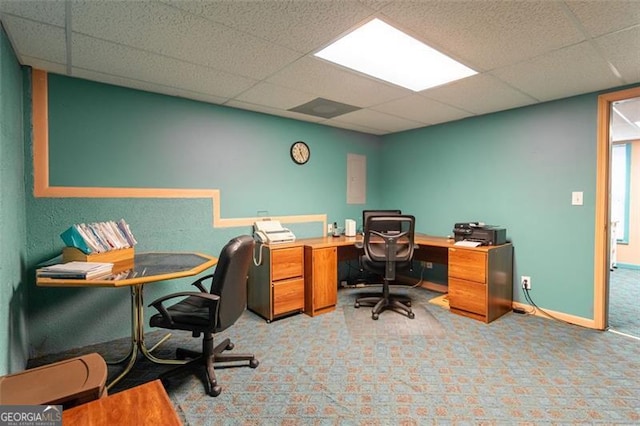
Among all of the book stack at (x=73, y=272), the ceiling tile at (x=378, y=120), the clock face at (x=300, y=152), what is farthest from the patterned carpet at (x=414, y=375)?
the ceiling tile at (x=378, y=120)

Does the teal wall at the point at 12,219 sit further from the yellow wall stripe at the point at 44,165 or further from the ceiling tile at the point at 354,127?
the ceiling tile at the point at 354,127

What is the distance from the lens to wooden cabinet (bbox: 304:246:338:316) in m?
3.23

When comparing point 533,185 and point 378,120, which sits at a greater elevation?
point 378,120

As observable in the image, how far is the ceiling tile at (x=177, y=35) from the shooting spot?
167cm

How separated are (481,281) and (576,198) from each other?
1229 mm

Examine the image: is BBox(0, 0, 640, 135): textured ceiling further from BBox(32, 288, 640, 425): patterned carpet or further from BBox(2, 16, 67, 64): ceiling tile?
BBox(32, 288, 640, 425): patterned carpet

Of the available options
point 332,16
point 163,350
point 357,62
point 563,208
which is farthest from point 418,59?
point 163,350

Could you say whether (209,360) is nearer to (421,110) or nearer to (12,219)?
(12,219)

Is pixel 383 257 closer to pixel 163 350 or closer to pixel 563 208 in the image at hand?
pixel 563 208

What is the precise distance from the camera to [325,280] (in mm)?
3336

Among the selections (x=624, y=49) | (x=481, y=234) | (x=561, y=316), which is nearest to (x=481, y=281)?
(x=481, y=234)

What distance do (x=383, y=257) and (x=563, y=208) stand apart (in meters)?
1.86

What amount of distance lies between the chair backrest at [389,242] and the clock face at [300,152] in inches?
52.0

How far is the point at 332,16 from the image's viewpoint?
172 centimetres
